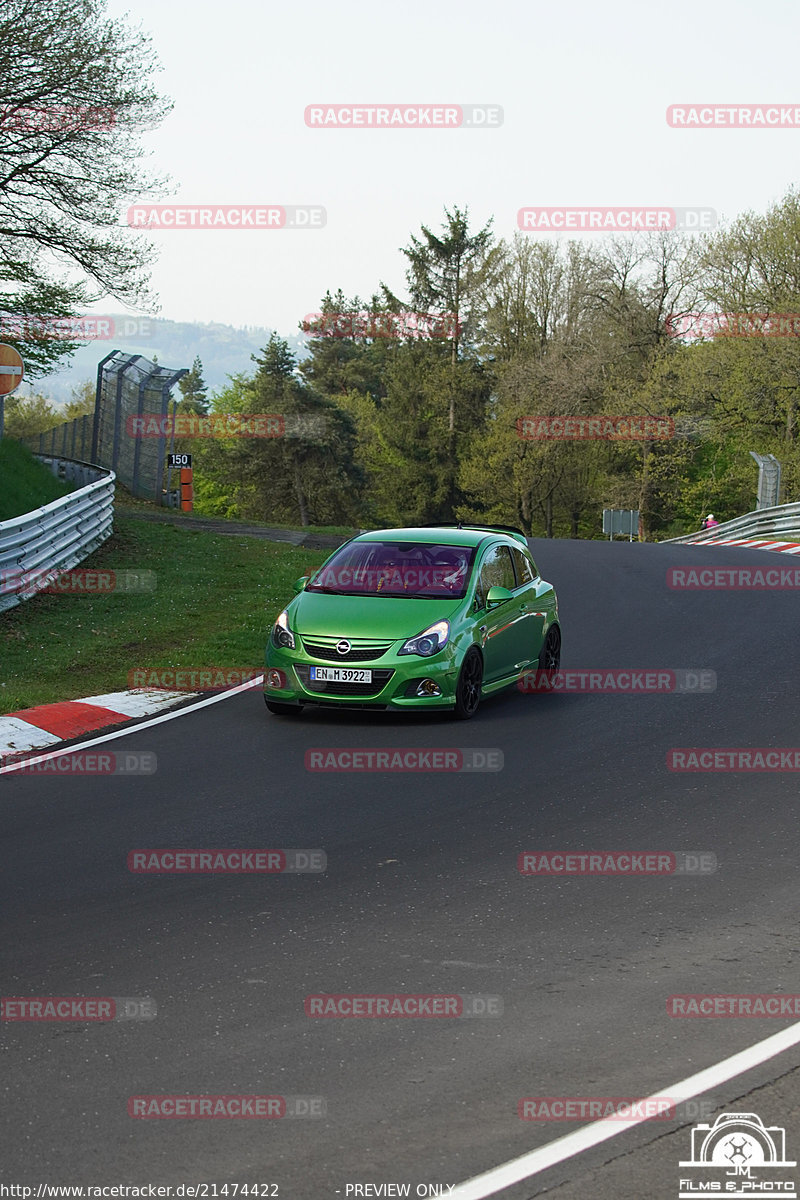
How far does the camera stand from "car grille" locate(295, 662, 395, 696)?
10.9 m

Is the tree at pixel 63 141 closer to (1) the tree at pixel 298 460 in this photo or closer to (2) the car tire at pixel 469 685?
(2) the car tire at pixel 469 685

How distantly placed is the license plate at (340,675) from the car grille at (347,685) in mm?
33

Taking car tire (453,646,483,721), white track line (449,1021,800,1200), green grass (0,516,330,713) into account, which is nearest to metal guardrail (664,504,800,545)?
green grass (0,516,330,713)

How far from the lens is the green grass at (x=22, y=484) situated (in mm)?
22125

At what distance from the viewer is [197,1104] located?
4.26 m

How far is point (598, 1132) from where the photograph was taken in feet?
13.3

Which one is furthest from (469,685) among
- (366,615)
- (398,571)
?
(398,571)

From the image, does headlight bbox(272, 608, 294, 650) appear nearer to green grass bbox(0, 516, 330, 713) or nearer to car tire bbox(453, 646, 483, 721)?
car tire bbox(453, 646, 483, 721)

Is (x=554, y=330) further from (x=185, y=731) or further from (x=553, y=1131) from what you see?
(x=553, y=1131)

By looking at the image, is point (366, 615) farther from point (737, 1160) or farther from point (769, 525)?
point (769, 525)

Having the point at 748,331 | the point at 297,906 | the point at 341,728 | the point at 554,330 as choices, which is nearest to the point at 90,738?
the point at 341,728

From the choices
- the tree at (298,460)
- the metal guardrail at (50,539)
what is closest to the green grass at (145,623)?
the metal guardrail at (50,539)

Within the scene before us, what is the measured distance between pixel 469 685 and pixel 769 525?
27.5 metres

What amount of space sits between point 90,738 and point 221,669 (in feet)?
11.0
